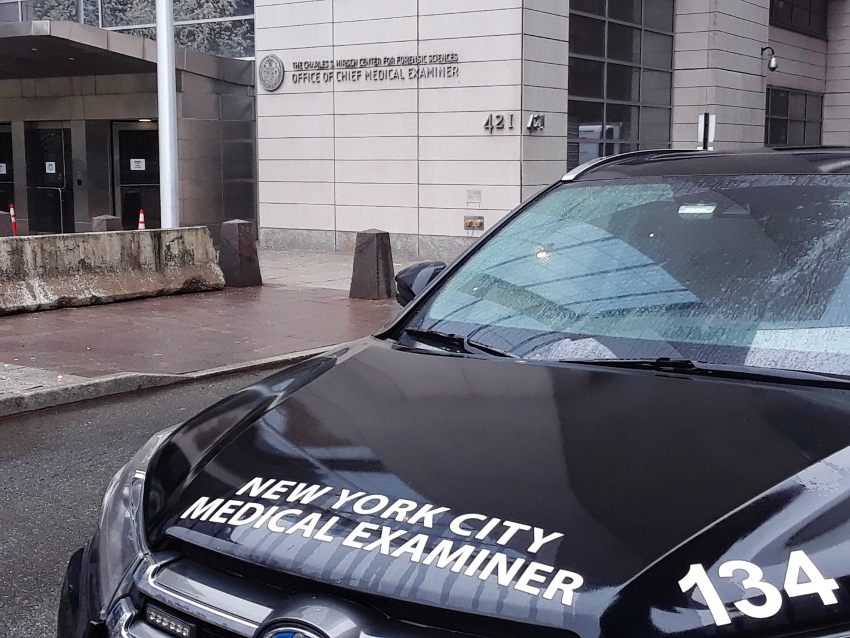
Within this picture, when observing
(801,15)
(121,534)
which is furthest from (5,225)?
(801,15)

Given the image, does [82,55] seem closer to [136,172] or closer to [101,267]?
[136,172]

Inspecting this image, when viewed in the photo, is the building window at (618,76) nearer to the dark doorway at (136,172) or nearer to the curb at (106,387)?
the dark doorway at (136,172)

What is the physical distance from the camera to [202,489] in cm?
239

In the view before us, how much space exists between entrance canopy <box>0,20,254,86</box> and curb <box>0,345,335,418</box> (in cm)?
1125

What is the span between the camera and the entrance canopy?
18594 mm

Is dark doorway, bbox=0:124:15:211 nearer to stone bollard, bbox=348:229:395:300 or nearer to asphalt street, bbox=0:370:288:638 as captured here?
stone bollard, bbox=348:229:395:300

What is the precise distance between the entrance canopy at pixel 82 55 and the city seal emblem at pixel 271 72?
558 millimetres

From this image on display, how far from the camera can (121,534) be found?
251 cm

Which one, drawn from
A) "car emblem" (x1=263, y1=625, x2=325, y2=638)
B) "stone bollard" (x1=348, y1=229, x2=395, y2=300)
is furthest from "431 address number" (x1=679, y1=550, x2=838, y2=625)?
"stone bollard" (x1=348, y1=229, x2=395, y2=300)

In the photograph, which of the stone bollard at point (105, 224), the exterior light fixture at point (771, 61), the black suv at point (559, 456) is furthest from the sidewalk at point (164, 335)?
the exterior light fixture at point (771, 61)

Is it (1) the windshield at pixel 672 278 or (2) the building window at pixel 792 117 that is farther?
(2) the building window at pixel 792 117

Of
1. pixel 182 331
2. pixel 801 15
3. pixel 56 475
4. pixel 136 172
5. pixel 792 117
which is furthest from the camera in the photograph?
pixel 792 117

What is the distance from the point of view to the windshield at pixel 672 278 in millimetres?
2820

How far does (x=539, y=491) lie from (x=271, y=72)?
20616mm
